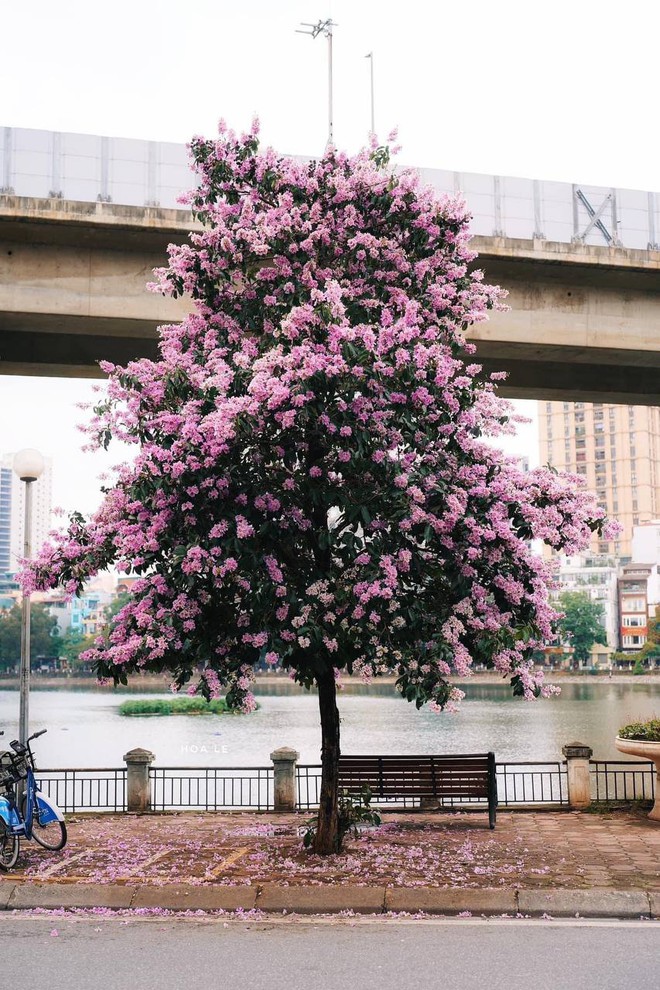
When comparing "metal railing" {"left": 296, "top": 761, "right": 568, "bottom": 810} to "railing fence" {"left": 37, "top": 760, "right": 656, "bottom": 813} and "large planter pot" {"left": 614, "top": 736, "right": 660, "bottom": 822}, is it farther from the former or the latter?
"large planter pot" {"left": 614, "top": 736, "right": 660, "bottom": 822}

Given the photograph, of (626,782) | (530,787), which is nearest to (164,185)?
(626,782)

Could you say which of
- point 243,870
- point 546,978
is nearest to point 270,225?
point 243,870

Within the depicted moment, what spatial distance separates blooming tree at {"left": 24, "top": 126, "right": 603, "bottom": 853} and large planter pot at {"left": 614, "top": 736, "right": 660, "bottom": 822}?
368 centimetres

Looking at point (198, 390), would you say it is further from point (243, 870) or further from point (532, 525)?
point (243, 870)

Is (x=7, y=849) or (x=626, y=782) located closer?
(x=7, y=849)

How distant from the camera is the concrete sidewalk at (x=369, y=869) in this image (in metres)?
9.20

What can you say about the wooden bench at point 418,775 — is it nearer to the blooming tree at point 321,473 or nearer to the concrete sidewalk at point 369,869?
the concrete sidewalk at point 369,869

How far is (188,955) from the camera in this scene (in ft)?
25.1

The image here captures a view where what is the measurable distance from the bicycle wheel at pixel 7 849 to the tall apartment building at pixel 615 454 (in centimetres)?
15762

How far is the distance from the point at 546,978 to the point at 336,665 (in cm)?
→ 449

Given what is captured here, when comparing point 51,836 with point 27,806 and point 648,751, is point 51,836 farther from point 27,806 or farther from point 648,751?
point 648,751

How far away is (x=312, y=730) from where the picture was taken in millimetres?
48375

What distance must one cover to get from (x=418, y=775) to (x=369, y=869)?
3.57 meters

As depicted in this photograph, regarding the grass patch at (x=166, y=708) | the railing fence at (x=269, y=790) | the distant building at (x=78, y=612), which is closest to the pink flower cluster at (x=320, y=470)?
the railing fence at (x=269, y=790)
